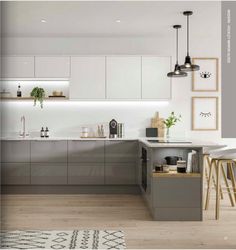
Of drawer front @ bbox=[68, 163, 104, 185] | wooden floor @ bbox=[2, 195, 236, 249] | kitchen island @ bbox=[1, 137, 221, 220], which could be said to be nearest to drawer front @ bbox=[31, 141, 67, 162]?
kitchen island @ bbox=[1, 137, 221, 220]

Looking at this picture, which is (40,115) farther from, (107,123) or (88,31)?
(88,31)

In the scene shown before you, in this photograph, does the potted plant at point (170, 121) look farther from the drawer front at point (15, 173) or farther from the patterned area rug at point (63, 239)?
the patterned area rug at point (63, 239)

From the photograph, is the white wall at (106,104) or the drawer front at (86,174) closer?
the drawer front at (86,174)

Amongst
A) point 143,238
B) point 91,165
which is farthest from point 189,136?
point 143,238

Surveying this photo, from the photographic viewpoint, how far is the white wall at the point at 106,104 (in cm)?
715

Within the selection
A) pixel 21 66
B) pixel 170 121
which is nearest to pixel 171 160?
pixel 170 121

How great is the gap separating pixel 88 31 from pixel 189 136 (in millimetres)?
2478

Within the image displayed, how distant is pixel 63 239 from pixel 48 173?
2.62 meters

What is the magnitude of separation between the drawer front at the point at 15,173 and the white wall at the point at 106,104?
0.85m

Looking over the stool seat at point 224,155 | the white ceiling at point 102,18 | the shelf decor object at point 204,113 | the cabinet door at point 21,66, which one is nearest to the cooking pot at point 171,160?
the stool seat at point 224,155

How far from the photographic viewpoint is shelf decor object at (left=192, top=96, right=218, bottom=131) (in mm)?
7240

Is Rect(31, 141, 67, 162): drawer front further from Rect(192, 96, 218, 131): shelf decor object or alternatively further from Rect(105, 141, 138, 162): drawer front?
Rect(192, 96, 218, 131): shelf decor object

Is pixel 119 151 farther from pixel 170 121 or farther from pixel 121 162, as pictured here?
pixel 170 121

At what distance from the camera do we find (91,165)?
6.53 meters
